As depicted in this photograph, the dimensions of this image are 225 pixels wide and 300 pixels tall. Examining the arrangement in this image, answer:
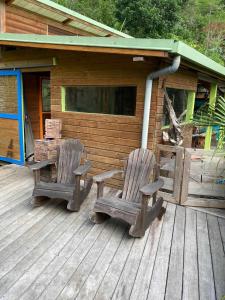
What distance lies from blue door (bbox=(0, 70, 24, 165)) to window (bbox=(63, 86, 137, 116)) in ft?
3.76

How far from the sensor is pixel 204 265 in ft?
7.61

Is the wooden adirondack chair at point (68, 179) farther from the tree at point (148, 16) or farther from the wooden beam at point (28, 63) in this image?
the tree at point (148, 16)

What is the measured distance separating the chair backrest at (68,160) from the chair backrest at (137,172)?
33.9 inches

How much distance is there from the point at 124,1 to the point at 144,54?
12448mm

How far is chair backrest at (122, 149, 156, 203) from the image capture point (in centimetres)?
312

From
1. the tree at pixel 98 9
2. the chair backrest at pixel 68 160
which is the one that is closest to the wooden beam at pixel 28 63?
the chair backrest at pixel 68 160

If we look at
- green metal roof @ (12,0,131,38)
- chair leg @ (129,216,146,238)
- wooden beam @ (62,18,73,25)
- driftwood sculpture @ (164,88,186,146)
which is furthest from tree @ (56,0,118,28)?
chair leg @ (129,216,146,238)

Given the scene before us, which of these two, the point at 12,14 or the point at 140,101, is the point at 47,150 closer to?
the point at 140,101

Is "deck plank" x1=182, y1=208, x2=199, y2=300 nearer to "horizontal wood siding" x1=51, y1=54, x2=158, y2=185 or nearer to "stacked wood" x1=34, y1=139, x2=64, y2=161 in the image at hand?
"horizontal wood siding" x1=51, y1=54, x2=158, y2=185

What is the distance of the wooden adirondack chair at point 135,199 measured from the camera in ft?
8.57

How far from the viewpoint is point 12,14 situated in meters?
5.68

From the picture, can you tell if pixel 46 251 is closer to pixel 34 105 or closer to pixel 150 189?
pixel 150 189

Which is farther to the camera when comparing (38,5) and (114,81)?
(38,5)

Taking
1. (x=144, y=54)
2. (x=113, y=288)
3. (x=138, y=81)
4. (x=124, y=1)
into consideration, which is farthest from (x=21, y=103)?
(x=124, y=1)
